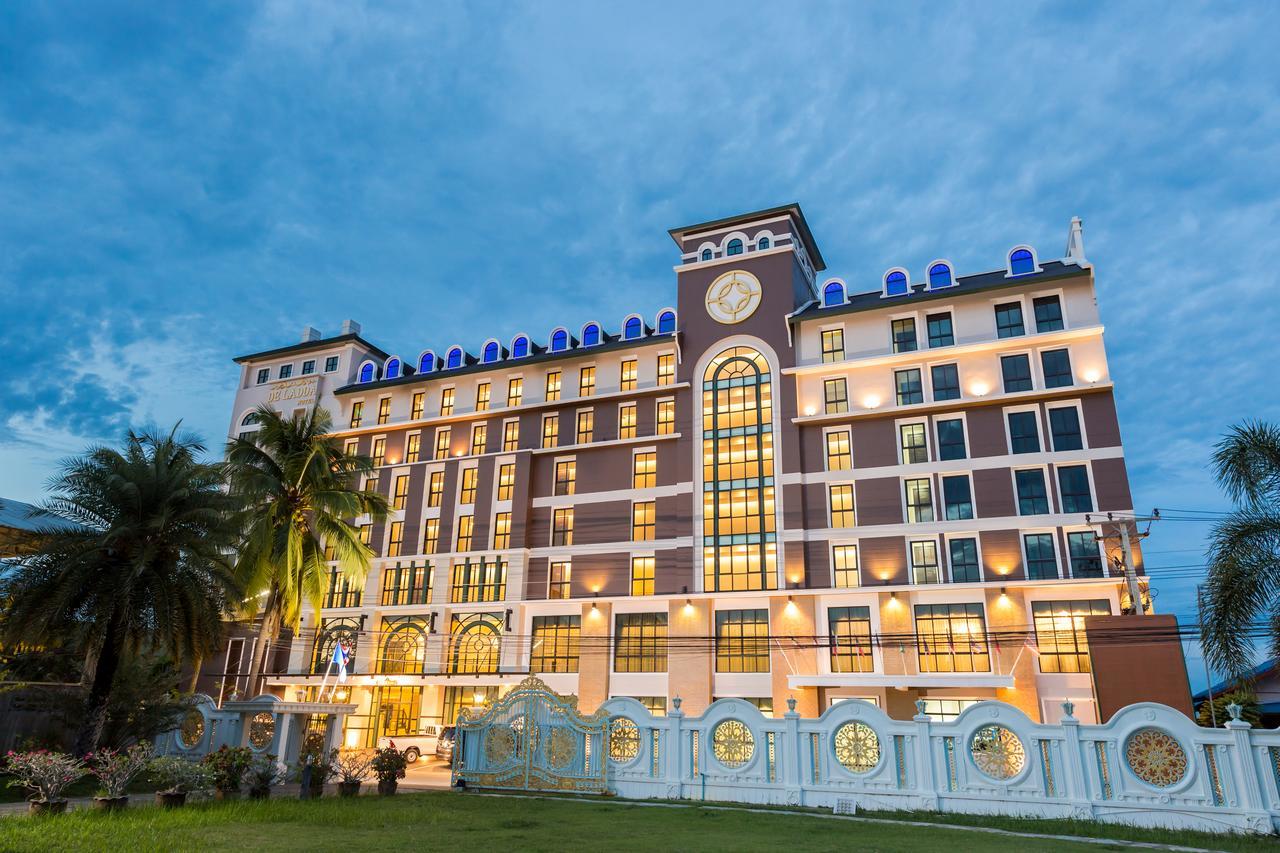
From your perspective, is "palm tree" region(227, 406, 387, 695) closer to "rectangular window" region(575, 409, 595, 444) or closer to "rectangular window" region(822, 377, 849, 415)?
"rectangular window" region(575, 409, 595, 444)

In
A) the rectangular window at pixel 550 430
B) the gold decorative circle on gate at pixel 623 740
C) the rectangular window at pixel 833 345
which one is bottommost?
the gold decorative circle on gate at pixel 623 740

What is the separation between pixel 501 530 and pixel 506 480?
2.88 metres

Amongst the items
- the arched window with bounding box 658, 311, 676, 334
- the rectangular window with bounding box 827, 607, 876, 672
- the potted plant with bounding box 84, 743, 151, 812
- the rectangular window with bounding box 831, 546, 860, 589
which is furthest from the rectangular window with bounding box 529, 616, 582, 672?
the potted plant with bounding box 84, 743, 151, 812

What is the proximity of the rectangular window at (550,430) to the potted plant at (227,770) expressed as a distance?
28.2 m

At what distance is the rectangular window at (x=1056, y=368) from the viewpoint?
36469 millimetres

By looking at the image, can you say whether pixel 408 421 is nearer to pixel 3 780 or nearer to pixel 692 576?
pixel 692 576

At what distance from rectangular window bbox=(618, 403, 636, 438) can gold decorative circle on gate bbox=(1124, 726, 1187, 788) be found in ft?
97.6

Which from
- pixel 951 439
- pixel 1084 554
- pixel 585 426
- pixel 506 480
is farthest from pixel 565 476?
pixel 1084 554

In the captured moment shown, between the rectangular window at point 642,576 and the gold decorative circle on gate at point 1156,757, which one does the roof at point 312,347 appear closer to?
the rectangular window at point 642,576

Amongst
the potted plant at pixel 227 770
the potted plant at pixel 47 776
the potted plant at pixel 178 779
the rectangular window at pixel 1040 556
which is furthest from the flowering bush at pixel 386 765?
the rectangular window at pixel 1040 556

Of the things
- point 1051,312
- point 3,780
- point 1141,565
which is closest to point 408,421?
point 3,780

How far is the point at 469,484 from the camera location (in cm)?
4653

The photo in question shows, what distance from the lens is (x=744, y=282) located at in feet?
142

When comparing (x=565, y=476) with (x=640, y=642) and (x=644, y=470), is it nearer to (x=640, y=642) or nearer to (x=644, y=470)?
(x=644, y=470)
